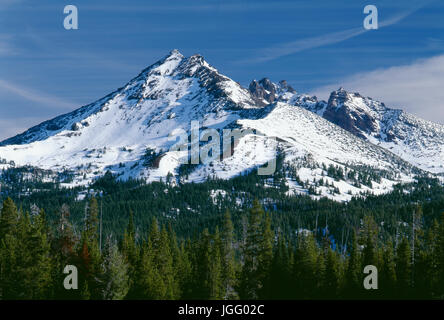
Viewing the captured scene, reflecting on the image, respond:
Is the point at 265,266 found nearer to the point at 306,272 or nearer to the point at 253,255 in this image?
the point at 253,255

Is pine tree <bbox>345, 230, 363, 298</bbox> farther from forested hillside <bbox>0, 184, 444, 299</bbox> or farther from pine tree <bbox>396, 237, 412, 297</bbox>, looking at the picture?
pine tree <bbox>396, 237, 412, 297</bbox>

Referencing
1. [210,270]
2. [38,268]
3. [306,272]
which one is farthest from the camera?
[306,272]

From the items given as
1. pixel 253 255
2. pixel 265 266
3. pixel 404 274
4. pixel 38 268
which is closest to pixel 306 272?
pixel 265 266

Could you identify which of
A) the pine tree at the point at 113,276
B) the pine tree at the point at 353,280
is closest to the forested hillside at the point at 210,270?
the pine tree at the point at 353,280

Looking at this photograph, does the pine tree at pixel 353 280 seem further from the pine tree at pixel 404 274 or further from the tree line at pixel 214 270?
the pine tree at pixel 404 274

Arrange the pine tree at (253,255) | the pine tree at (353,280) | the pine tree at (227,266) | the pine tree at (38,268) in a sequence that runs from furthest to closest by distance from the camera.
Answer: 1. the pine tree at (353,280)
2. the pine tree at (253,255)
3. the pine tree at (227,266)
4. the pine tree at (38,268)

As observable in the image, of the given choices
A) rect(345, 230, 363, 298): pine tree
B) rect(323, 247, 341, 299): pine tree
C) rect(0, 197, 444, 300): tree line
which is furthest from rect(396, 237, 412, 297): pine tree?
rect(323, 247, 341, 299): pine tree

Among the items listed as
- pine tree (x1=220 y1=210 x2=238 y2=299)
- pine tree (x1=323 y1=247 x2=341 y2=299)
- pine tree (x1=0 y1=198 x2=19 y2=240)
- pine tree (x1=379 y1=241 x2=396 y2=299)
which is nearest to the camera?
pine tree (x1=220 y1=210 x2=238 y2=299)

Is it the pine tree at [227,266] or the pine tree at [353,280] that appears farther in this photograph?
the pine tree at [353,280]

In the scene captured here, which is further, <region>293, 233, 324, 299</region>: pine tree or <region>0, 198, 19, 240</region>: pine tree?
<region>0, 198, 19, 240</region>: pine tree

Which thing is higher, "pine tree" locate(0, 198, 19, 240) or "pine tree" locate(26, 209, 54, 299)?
"pine tree" locate(0, 198, 19, 240)

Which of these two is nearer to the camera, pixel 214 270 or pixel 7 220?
pixel 214 270
